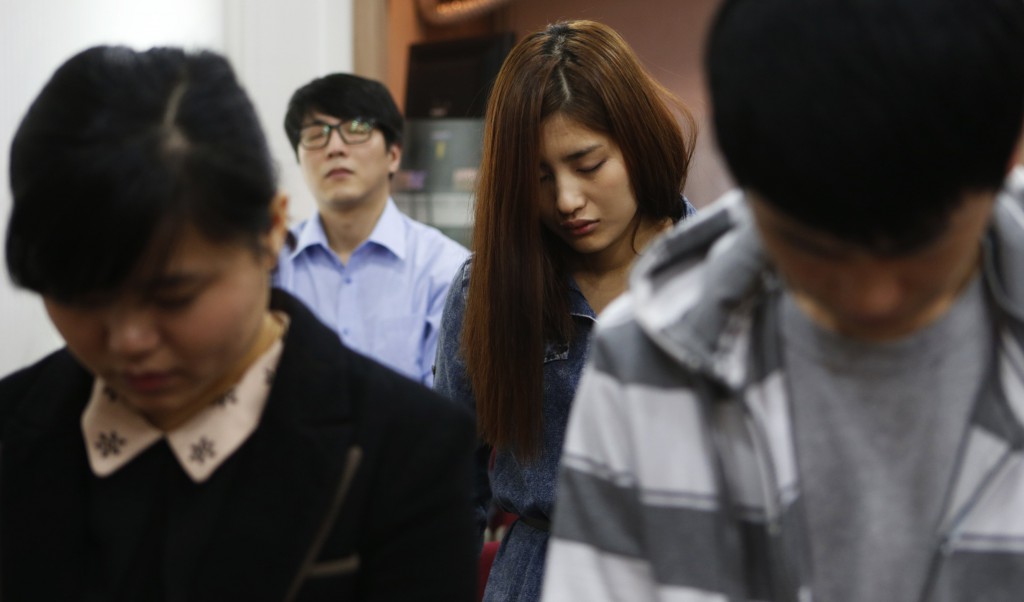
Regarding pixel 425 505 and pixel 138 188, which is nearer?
pixel 138 188

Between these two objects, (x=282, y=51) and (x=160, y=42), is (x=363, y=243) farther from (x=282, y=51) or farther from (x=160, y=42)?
(x=282, y=51)

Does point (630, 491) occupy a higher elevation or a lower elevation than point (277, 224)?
lower

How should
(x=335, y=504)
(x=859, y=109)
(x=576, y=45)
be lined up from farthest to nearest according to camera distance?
(x=576, y=45) → (x=335, y=504) → (x=859, y=109)

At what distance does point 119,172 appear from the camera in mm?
1034

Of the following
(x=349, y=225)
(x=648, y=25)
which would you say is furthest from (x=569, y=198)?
(x=648, y=25)

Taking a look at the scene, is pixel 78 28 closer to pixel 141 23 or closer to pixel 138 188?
pixel 141 23

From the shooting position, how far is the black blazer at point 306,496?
1151mm

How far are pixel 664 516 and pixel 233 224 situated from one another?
47cm

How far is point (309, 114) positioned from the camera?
3.64m

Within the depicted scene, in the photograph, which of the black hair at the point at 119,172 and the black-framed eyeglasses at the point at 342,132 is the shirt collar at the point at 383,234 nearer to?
the black-framed eyeglasses at the point at 342,132

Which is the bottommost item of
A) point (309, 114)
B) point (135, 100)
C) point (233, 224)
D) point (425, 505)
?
point (309, 114)

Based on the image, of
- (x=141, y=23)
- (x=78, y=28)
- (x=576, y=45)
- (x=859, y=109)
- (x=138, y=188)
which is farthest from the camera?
(x=141, y=23)

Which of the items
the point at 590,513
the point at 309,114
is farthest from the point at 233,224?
the point at 309,114

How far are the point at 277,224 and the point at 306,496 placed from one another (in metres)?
0.27
